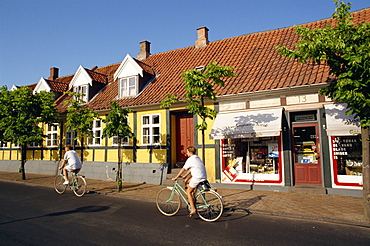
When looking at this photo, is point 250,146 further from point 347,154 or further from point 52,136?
point 52,136

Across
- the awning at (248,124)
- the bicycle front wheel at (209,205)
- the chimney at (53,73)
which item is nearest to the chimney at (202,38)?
the awning at (248,124)

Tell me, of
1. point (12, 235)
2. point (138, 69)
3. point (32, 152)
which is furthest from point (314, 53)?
point (32, 152)

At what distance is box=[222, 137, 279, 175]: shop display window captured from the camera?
1059cm

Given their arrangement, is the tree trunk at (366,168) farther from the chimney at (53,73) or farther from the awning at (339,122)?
the chimney at (53,73)

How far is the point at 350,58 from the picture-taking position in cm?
599

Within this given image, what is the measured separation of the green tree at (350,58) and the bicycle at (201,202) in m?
3.50

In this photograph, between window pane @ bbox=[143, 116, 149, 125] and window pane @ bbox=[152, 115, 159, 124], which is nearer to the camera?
window pane @ bbox=[152, 115, 159, 124]

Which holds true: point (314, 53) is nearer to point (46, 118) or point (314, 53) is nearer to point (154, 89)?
point (154, 89)

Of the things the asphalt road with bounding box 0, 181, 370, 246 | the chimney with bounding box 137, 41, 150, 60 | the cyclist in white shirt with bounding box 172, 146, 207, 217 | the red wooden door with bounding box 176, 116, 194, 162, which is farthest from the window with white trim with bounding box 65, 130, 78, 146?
the cyclist in white shirt with bounding box 172, 146, 207, 217

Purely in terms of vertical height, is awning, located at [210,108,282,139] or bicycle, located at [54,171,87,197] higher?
awning, located at [210,108,282,139]

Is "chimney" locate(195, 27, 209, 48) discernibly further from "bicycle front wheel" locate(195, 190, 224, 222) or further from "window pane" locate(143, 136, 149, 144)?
"bicycle front wheel" locate(195, 190, 224, 222)

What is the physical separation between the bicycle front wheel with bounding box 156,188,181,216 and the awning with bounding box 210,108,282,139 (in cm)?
425

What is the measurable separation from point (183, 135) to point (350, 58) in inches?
329

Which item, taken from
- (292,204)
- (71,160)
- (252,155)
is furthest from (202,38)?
(292,204)
